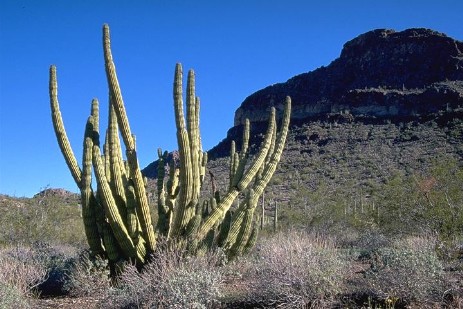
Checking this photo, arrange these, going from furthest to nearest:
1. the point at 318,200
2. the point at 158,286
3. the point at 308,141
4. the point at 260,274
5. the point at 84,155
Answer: the point at 308,141, the point at 318,200, the point at 84,155, the point at 260,274, the point at 158,286

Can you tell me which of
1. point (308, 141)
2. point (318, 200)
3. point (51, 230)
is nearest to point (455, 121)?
point (308, 141)

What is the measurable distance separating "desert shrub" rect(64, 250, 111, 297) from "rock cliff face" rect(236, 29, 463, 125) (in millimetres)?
47548

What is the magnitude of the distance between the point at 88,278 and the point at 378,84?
5906 cm

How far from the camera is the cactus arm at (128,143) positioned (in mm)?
9727

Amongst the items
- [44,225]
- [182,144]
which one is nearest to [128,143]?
[182,144]

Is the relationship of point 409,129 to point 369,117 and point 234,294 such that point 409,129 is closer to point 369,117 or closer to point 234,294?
point 369,117

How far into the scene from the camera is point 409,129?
50.3 meters

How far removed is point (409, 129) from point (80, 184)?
44.6 metres

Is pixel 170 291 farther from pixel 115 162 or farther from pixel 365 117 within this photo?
pixel 365 117

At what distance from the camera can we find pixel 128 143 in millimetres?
9859

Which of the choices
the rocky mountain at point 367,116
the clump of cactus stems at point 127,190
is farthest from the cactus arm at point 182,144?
the rocky mountain at point 367,116

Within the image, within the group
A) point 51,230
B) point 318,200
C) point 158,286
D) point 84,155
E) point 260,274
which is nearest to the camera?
point 158,286

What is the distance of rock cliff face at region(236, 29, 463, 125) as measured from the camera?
5553cm

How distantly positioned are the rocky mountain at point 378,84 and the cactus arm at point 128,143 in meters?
46.1
